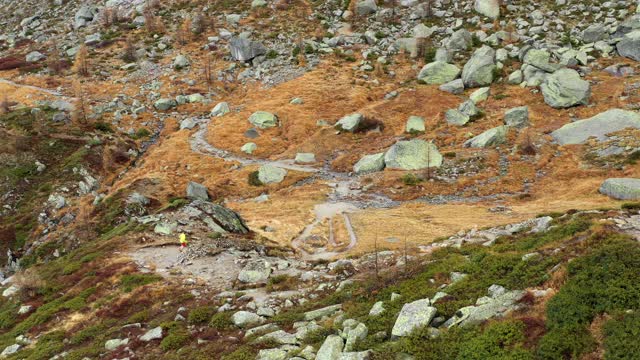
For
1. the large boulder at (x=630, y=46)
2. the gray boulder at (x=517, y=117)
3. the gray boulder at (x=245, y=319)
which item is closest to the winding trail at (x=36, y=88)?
the gray boulder at (x=517, y=117)

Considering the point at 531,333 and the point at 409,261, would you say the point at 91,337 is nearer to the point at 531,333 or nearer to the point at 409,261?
the point at 409,261

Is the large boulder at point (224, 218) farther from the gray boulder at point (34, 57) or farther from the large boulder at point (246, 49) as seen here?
the gray boulder at point (34, 57)

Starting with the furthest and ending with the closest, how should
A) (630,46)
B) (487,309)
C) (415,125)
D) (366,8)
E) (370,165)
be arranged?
1. (366,8)
2. (630,46)
3. (415,125)
4. (370,165)
5. (487,309)

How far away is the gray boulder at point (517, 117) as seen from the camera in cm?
6353

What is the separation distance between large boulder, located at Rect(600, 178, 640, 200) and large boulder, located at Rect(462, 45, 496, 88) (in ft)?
138

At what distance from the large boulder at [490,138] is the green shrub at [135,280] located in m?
44.5

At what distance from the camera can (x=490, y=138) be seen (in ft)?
195

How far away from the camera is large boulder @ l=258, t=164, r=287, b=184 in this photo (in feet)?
197

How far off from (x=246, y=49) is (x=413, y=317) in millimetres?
91394

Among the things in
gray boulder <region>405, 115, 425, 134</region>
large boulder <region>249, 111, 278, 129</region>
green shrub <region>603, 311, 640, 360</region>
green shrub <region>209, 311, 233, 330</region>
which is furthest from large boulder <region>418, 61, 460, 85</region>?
green shrub <region>603, 311, 640, 360</region>

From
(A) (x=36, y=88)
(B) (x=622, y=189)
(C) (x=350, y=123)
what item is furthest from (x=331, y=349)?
(A) (x=36, y=88)

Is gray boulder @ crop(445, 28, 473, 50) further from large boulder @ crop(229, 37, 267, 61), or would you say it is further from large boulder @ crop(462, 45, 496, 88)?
large boulder @ crop(229, 37, 267, 61)

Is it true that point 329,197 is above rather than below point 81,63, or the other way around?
below

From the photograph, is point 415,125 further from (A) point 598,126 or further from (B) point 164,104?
(B) point 164,104
